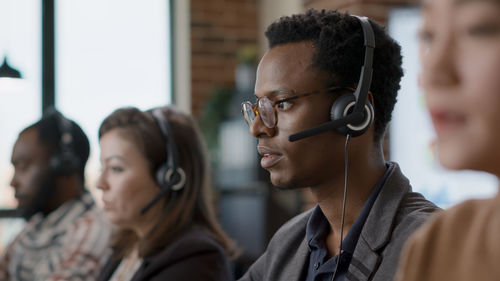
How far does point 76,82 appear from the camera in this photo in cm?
414

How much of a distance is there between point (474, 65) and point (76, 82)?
4.00 m

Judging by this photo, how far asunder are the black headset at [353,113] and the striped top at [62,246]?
1.35m

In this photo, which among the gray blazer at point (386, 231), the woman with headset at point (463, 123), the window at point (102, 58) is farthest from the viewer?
the window at point (102, 58)

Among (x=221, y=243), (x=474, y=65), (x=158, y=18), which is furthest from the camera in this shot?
(x=158, y=18)

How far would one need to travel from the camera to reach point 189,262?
1.54m

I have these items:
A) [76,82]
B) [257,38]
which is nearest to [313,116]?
[76,82]

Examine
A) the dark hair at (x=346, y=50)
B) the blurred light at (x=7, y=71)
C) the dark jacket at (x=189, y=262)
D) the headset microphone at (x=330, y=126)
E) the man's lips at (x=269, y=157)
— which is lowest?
the dark jacket at (x=189, y=262)

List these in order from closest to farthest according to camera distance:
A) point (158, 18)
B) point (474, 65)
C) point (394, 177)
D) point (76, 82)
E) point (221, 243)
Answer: point (474, 65) → point (394, 177) → point (221, 243) → point (76, 82) → point (158, 18)

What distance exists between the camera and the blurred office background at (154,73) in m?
3.80

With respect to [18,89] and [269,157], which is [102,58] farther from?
[269,157]

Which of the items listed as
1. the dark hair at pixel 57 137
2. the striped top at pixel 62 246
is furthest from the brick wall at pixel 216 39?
the striped top at pixel 62 246

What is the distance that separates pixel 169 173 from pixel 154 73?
2.86 meters

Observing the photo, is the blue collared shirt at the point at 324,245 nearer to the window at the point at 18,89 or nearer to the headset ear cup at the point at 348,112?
the headset ear cup at the point at 348,112

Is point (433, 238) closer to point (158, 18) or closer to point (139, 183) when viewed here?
point (139, 183)
